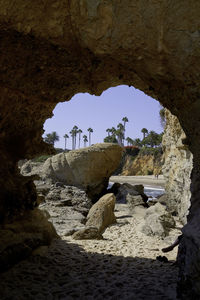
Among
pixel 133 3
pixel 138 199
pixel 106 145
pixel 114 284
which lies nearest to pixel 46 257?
pixel 114 284

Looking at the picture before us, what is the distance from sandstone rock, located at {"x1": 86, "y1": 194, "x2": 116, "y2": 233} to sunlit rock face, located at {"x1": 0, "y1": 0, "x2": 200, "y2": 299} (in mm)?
4455

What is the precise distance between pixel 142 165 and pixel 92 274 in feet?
128

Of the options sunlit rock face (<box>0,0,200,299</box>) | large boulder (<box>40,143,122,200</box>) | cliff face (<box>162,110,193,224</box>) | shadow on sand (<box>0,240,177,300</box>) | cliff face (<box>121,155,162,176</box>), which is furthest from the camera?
cliff face (<box>121,155,162,176</box>)

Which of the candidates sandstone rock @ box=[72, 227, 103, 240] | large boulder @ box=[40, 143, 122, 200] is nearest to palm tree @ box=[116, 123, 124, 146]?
large boulder @ box=[40, 143, 122, 200]

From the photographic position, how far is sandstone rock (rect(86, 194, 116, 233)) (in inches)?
279

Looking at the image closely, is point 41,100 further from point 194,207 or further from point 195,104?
point 194,207

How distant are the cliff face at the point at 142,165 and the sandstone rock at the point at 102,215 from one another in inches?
1231

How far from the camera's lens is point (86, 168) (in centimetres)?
1478

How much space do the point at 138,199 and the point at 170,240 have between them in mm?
5599

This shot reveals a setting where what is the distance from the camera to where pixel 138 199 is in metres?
11.2

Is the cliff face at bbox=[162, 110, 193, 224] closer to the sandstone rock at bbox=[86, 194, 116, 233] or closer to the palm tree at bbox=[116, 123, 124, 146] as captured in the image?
the sandstone rock at bbox=[86, 194, 116, 233]

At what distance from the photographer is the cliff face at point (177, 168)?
7770 mm

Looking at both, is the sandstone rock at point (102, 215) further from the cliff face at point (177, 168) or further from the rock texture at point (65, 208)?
the cliff face at point (177, 168)

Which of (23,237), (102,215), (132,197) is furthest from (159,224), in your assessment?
(132,197)
